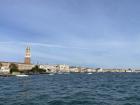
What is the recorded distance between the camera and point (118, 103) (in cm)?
2652

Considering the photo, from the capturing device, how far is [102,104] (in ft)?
84.6

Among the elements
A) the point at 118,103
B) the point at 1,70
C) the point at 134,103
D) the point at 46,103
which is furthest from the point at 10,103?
the point at 1,70

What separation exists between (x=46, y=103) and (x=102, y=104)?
549 cm

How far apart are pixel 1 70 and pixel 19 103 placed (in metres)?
171

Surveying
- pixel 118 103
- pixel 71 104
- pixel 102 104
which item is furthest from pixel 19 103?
pixel 118 103

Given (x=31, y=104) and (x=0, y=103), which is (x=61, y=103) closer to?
(x=31, y=104)

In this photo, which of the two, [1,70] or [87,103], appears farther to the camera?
[1,70]

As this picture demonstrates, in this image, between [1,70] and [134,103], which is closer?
[134,103]

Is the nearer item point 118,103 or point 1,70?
point 118,103

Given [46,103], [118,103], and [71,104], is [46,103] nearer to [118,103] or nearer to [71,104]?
[71,104]

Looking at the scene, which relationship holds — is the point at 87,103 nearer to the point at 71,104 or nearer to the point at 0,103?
the point at 71,104

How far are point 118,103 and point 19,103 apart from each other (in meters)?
9.90

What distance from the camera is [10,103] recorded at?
26594 millimetres

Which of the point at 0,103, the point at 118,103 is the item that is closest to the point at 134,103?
the point at 118,103
